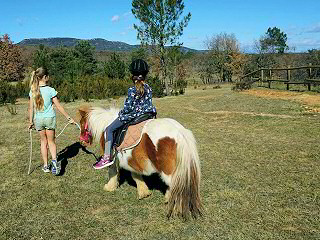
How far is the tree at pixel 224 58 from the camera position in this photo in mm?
42469

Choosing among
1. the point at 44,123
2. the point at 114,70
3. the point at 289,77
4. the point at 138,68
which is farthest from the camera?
the point at 114,70

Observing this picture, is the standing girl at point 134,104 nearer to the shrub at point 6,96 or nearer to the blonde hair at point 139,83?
the blonde hair at point 139,83

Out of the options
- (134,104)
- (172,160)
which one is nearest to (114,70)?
(134,104)

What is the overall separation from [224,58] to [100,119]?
42.2 m

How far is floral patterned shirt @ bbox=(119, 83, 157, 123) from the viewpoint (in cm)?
461

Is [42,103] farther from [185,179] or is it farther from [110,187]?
[185,179]

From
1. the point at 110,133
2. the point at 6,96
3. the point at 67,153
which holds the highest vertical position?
the point at 6,96

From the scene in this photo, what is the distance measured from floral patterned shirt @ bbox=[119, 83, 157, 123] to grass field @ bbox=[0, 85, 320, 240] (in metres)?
1.38

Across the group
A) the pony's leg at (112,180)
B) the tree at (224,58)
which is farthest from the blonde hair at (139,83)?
the tree at (224,58)

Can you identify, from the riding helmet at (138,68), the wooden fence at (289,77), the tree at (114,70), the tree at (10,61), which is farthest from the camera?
the tree at (10,61)

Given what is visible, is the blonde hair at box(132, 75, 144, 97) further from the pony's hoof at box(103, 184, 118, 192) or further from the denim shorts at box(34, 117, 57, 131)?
the denim shorts at box(34, 117, 57, 131)

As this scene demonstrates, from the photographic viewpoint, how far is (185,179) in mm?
3977

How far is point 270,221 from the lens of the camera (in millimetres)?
4059

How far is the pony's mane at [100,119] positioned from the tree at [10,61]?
3998 cm
